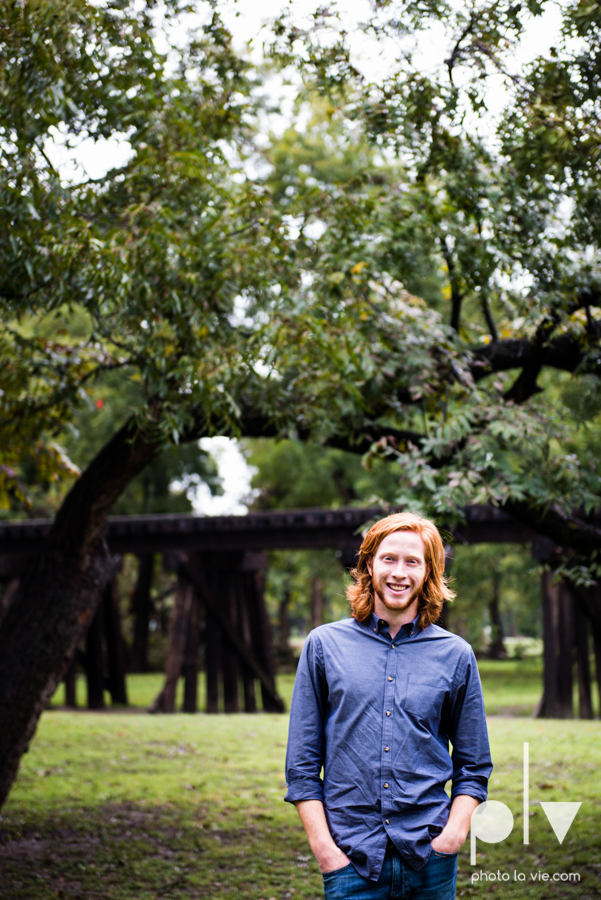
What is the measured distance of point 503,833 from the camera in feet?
20.6

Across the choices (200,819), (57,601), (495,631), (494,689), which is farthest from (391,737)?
(495,631)

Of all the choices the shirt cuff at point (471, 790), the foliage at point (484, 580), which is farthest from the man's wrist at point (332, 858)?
Answer: the foliage at point (484, 580)

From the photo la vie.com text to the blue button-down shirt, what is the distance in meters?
3.46

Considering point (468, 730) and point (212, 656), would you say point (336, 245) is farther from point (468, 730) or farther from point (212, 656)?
point (212, 656)

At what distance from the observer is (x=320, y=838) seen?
2.16 metres

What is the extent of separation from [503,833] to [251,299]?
437 centimetres

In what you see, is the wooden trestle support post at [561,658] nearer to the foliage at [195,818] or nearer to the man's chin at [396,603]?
the foliage at [195,818]

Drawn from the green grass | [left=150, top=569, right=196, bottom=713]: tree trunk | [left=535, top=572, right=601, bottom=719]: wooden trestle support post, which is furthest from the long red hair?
the green grass

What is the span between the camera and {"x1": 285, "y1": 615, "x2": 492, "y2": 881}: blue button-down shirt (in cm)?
217

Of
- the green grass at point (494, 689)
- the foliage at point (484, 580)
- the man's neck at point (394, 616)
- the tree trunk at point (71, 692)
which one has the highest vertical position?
the man's neck at point (394, 616)

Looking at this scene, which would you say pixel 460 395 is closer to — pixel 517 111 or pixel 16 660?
pixel 517 111

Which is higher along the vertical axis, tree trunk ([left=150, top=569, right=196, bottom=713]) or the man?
the man

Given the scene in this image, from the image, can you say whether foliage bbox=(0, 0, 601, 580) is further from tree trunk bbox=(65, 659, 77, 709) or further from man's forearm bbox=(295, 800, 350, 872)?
tree trunk bbox=(65, 659, 77, 709)

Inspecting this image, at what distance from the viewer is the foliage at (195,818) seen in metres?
5.25
